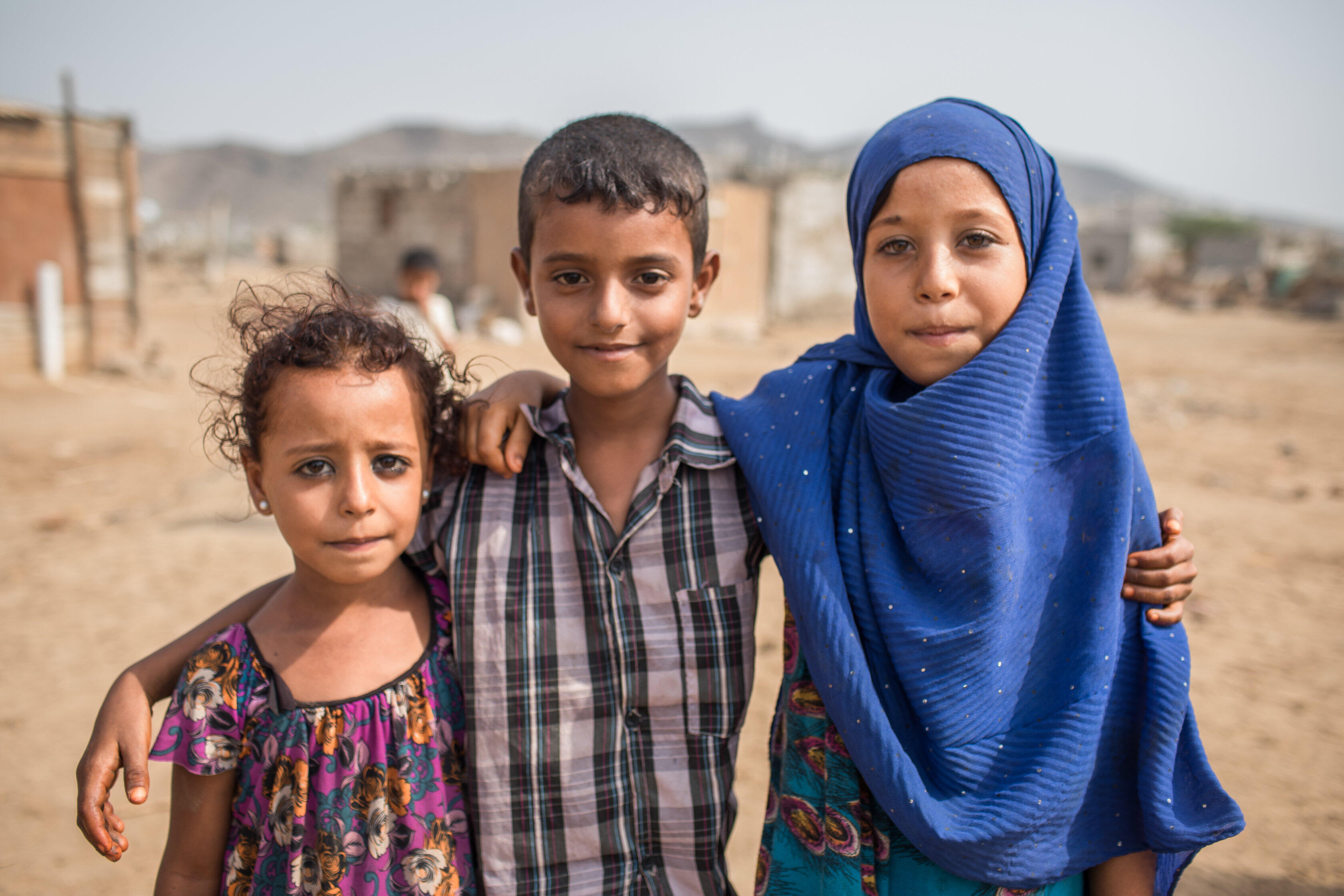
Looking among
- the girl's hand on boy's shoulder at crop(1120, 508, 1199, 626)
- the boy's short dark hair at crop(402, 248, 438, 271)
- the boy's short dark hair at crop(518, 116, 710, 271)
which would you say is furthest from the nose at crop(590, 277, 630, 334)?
the boy's short dark hair at crop(402, 248, 438, 271)

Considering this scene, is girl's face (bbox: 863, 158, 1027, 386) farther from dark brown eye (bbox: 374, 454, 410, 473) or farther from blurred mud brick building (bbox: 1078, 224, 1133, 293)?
blurred mud brick building (bbox: 1078, 224, 1133, 293)

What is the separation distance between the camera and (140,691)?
4.27ft

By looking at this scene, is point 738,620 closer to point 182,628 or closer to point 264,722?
point 264,722

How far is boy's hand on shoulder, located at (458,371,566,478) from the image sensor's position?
143 centimetres

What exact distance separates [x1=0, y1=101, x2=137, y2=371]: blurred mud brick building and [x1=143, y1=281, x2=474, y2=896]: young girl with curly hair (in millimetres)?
10110

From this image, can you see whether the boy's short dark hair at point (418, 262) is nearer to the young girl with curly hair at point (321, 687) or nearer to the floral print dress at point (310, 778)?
the young girl with curly hair at point (321, 687)

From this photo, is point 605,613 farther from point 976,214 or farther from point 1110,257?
point 1110,257

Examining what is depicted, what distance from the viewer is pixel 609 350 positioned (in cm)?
140

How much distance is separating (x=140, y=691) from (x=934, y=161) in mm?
1480

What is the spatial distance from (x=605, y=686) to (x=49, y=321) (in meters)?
10.6

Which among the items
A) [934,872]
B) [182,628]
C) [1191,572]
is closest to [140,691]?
[934,872]

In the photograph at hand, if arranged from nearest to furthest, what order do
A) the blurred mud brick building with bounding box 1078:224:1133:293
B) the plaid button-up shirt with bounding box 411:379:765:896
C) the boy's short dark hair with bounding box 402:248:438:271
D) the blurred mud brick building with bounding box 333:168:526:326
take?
the plaid button-up shirt with bounding box 411:379:765:896 → the boy's short dark hair with bounding box 402:248:438:271 → the blurred mud brick building with bounding box 333:168:526:326 → the blurred mud brick building with bounding box 1078:224:1133:293

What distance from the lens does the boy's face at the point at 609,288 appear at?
1372mm

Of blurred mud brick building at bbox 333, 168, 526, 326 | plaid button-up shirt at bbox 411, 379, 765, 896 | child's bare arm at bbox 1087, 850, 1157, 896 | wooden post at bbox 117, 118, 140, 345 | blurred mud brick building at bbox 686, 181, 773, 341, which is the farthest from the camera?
blurred mud brick building at bbox 686, 181, 773, 341
